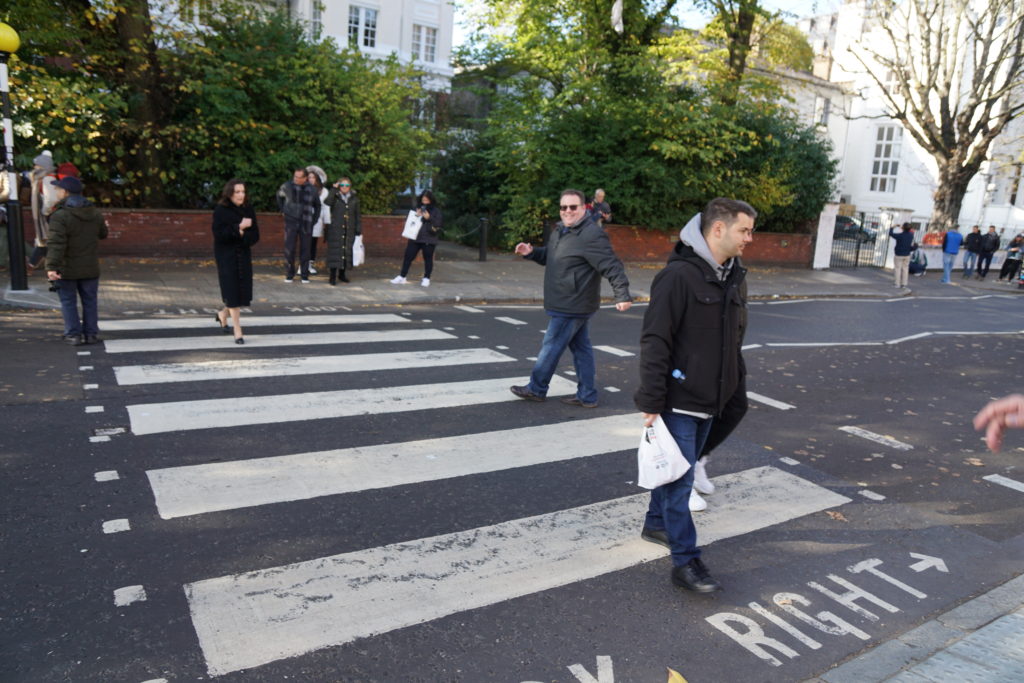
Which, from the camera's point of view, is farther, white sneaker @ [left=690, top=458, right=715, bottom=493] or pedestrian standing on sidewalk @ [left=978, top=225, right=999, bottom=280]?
pedestrian standing on sidewalk @ [left=978, top=225, right=999, bottom=280]

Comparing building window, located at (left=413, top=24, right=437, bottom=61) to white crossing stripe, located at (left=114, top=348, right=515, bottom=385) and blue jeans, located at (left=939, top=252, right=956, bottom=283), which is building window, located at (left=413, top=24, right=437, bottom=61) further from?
white crossing stripe, located at (left=114, top=348, right=515, bottom=385)

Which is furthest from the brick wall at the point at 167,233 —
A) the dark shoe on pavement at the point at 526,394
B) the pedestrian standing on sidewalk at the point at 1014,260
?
the pedestrian standing on sidewalk at the point at 1014,260

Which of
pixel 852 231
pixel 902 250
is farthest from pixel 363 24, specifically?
pixel 902 250

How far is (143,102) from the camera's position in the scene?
50.6ft

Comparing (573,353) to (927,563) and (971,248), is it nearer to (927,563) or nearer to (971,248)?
(927,563)

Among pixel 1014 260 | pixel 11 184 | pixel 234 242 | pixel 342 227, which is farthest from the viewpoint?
pixel 1014 260

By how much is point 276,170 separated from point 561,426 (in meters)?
12.0

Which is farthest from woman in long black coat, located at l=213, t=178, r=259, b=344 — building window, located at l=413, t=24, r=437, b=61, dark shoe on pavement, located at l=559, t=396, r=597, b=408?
building window, located at l=413, t=24, r=437, b=61

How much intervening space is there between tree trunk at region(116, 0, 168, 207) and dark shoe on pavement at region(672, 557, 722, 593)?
14539mm

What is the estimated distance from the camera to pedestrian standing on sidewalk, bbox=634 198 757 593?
3.99 metres

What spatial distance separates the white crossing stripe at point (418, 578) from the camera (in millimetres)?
3561

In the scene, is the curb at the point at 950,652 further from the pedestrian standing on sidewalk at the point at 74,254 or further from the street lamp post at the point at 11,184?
the street lamp post at the point at 11,184

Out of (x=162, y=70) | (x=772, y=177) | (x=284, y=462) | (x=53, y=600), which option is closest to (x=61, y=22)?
(x=162, y=70)

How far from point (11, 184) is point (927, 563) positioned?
11917 mm
